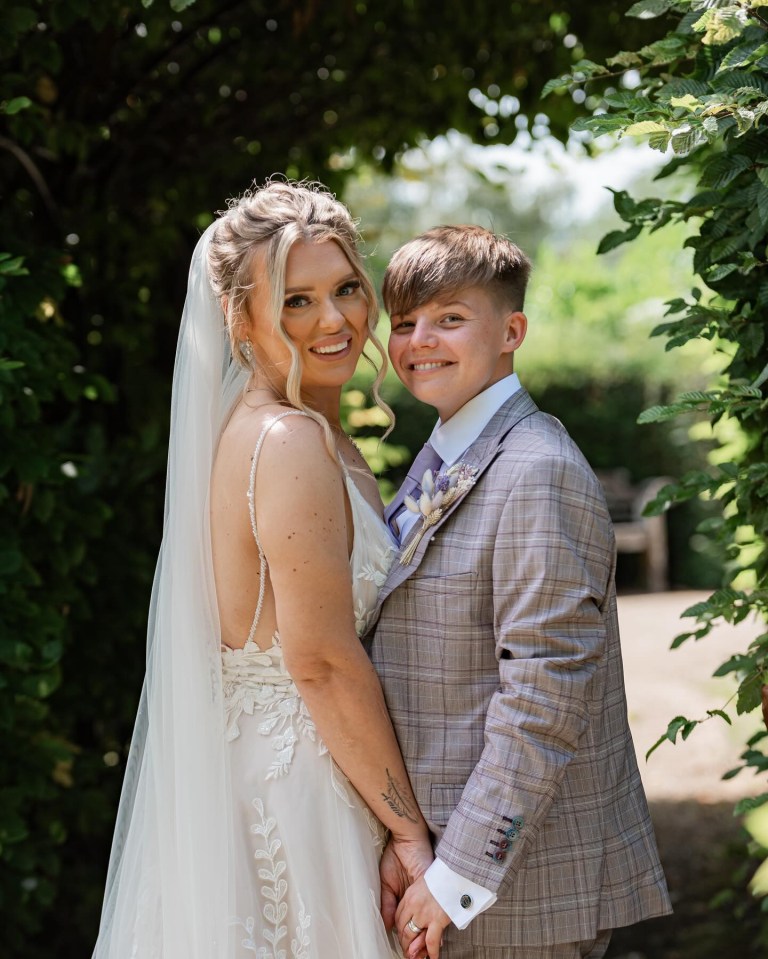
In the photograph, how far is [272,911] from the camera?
212 cm

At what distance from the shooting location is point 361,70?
4527 millimetres

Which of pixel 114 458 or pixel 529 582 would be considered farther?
pixel 114 458

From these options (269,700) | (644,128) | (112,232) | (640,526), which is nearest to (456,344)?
(644,128)

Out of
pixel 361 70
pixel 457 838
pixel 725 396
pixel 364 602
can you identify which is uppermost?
pixel 361 70

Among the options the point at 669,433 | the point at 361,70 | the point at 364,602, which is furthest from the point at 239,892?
the point at 669,433

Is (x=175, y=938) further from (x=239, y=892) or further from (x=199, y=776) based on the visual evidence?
(x=199, y=776)

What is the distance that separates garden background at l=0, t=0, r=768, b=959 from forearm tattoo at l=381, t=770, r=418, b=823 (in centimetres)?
57

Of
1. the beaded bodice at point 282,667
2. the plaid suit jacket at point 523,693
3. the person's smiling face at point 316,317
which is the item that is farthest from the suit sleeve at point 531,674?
the person's smiling face at point 316,317

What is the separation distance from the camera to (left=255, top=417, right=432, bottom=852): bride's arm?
6.71ft

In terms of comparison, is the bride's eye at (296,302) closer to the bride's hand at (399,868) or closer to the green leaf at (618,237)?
the green leaf at (618,237)

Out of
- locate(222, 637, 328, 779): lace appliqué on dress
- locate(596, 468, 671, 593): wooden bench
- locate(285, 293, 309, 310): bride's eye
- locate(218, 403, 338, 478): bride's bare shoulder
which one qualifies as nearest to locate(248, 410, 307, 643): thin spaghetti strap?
locate(218, 403, 338, 478): bride's bare shoulder

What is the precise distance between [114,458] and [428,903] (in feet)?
7.09

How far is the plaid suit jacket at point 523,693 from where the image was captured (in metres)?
1.96

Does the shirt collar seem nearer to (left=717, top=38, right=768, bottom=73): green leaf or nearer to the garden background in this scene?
the garden background
